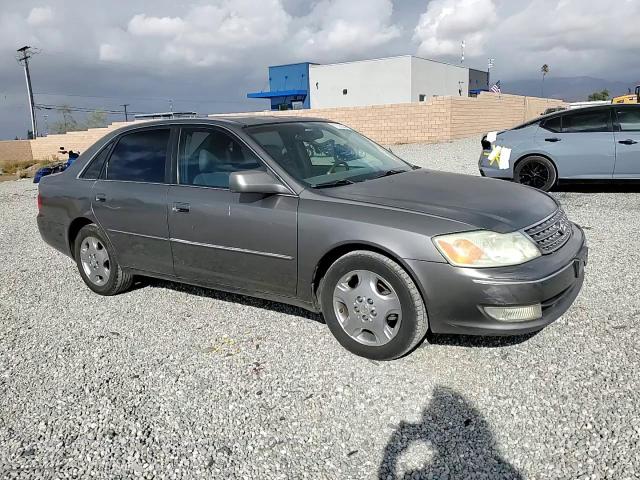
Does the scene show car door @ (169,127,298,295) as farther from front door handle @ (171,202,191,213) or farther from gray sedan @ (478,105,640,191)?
gray sedan @ (478,105,640,191)

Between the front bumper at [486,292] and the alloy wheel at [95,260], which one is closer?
the front bumper at [486,292]

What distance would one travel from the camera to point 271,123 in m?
4.45

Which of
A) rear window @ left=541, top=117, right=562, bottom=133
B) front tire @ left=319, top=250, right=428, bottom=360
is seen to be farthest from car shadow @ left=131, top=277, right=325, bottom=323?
rear window @ left=541, top=117, right=562, bottom=133

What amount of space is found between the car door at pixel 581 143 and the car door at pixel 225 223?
650 cm

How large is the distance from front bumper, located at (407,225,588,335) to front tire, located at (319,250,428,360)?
0.35 feet

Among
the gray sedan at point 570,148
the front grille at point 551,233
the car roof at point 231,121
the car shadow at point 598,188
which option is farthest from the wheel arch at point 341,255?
the car shadow at point 598,188

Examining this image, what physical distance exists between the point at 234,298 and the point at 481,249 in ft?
8.09

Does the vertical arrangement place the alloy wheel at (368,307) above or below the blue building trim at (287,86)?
below

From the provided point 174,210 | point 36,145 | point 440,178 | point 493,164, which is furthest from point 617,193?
point 36,145

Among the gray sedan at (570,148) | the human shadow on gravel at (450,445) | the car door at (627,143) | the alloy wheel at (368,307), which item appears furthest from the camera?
the gray sedan at (570,148)

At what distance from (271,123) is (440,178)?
1.46m

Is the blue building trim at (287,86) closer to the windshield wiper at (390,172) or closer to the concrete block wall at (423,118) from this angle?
the concrete block wall at (423,118)

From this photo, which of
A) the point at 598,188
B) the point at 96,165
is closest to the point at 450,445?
the point at 96,165

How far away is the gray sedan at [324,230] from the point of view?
3.17 m
